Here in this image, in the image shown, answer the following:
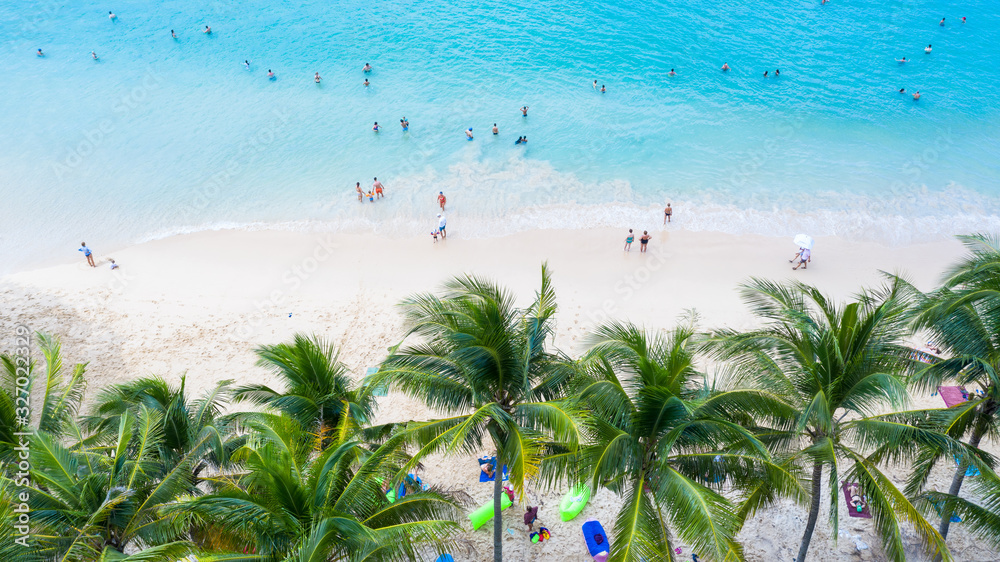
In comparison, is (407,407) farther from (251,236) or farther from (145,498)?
(251,236)

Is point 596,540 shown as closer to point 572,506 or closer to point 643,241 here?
point 572,506

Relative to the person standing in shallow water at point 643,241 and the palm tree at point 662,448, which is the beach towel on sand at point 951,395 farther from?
the person standing in shallow water at point 643,241

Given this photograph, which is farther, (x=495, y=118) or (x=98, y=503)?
(x=495, y=118)

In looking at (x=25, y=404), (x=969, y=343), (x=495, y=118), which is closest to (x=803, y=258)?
(x=969, y=343)

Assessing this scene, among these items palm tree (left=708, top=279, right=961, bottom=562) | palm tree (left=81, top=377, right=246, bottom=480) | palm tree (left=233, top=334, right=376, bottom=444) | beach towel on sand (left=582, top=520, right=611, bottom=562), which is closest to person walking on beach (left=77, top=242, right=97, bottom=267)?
palm tree (left=81, top=377, right=246, bottom=480)

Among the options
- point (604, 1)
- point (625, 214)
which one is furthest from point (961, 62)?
point (625, 214)

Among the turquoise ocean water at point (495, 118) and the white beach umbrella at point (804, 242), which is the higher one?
the turquoise ocean water at point (495, 118)

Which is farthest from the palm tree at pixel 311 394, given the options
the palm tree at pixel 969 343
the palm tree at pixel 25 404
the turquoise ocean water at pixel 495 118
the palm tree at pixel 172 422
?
the turquoise ocean water at pixel 495 118
